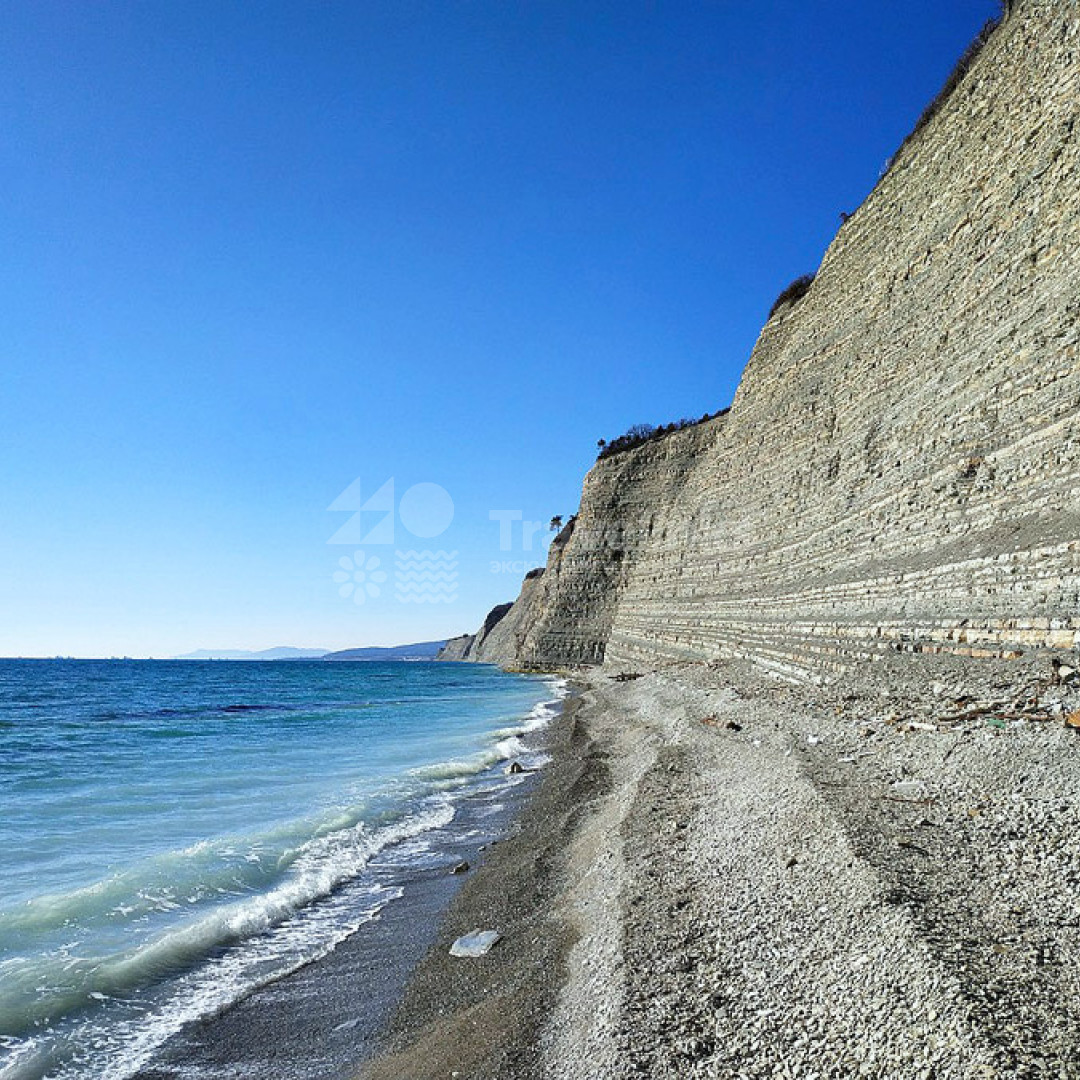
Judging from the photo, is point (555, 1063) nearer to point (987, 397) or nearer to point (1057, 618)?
point (1057, 618)

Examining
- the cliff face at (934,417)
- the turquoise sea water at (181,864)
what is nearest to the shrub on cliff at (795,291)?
the cliff face at (934,417)

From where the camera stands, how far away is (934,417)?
13.8m

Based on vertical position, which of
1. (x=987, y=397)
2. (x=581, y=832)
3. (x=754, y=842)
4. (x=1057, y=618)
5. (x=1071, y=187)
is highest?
(x=1071, y=187)

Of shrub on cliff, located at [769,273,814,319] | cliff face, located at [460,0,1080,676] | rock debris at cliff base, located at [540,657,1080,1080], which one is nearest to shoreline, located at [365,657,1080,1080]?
rock debris at cliff base, located at [540,657,1080,1080]

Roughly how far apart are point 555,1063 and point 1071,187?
14.2 meters

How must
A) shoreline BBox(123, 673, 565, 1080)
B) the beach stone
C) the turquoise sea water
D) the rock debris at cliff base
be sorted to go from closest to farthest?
the rock debris at cliff base → shoreline BBox(123, 673, 565, 1080) → the turquoise sea water → the beach stone

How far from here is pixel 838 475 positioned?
18.6m

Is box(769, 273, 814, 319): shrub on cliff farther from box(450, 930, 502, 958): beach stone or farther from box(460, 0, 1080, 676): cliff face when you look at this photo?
box(450, 930, 502, 958): beach stone

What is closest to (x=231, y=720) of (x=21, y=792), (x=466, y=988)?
(x=21, y=792)

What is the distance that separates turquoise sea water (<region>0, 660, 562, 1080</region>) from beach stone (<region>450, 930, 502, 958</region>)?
4.26 ft

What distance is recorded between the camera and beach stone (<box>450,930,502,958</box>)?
5.25 m

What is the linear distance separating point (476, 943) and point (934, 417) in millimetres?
13176

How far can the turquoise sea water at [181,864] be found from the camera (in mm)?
4883

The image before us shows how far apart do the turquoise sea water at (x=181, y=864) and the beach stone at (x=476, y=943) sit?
4.26ft
